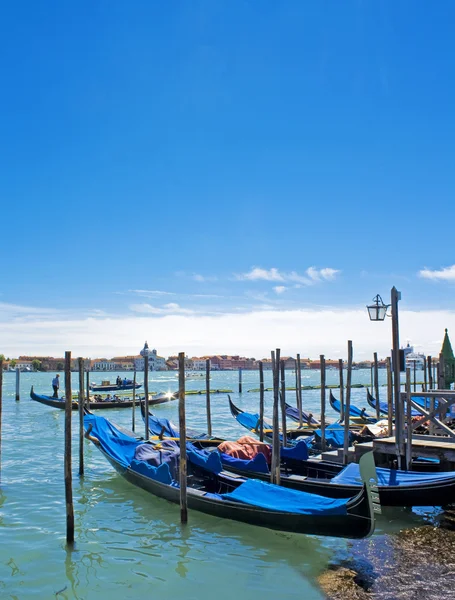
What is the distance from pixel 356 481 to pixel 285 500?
1.20 meters

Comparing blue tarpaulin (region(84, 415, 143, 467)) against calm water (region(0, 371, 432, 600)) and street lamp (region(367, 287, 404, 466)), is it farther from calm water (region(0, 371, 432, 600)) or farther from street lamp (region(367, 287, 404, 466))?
street lamp (region(367, 287, 404, 466))

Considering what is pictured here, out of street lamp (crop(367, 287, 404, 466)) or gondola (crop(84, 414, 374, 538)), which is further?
street lamp (crop(367, 287, 404, 466))

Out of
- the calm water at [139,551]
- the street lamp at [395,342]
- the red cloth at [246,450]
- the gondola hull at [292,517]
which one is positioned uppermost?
the street lamp at [395,342]

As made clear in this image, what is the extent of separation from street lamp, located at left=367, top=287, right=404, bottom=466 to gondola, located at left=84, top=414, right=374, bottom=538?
1875 millimetres

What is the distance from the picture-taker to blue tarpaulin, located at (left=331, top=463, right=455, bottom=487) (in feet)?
18.6

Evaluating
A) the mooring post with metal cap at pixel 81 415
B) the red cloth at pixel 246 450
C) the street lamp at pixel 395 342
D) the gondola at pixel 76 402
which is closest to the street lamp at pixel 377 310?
the street lamp at pixel 395 342

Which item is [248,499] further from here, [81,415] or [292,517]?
[81,415]

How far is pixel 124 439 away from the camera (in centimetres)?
857

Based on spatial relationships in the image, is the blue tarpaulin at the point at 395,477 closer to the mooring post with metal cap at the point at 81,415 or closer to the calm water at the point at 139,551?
the calm water at the point at 139,551

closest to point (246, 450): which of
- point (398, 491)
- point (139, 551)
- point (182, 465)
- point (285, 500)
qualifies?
point (182, 465)

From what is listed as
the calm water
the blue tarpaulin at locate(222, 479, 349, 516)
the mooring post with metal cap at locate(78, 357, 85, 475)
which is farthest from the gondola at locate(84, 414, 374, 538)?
the mooring post with metal cap at locate(78, 357, 85, 475)

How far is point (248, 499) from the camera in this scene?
565 centimetres

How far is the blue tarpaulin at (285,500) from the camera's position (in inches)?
195

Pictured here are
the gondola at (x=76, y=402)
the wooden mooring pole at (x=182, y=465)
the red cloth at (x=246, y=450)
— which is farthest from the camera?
the gondola at (x=76, y=402)
